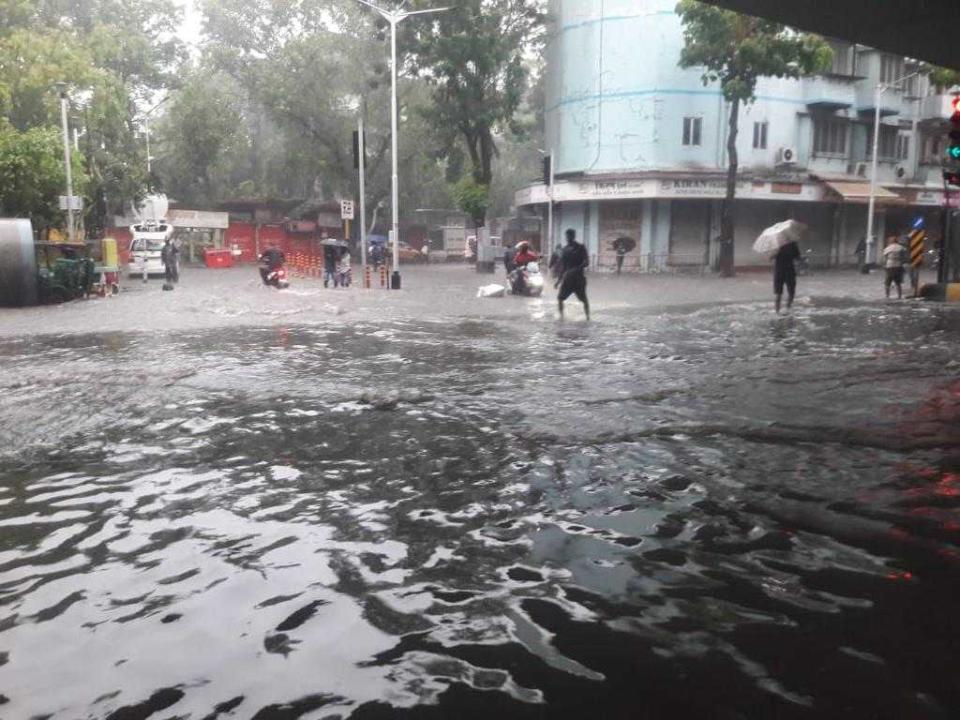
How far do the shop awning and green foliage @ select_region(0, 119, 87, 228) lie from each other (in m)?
33.0

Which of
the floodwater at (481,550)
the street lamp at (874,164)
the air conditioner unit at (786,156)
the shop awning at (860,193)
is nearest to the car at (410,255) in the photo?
the air conditioner unit at (786,156)

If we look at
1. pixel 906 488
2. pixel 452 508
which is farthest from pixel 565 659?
pixel 906 488

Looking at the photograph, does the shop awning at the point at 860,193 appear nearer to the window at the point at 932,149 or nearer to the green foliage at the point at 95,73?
the window at the point at 932,149

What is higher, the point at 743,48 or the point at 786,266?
the point at 743,48

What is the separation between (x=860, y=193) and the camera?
3994 centimetres

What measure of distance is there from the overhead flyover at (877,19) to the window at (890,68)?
1220 inches

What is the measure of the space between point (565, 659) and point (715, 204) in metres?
38.5

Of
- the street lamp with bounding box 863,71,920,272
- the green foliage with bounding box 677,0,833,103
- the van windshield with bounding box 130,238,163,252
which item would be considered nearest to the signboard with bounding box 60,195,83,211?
the van windshield with bounding box 130,238,163,252

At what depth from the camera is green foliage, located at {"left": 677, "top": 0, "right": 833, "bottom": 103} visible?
102 feet

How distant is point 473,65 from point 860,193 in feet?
63.4

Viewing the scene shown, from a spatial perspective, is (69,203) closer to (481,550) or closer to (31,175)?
(31,175)

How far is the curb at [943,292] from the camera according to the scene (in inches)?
872

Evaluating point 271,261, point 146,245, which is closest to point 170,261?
point 271,261

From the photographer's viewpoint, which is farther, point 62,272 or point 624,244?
point 624,244
